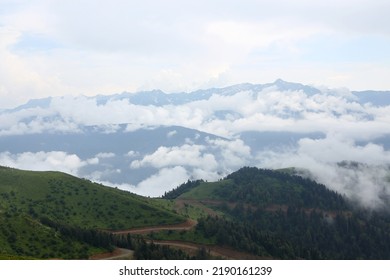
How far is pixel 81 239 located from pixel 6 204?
217 feet

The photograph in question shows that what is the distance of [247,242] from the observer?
195 metres

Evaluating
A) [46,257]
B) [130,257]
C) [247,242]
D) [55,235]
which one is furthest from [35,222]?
[247,242]

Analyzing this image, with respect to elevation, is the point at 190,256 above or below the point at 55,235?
below

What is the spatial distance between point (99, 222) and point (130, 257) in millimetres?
63277

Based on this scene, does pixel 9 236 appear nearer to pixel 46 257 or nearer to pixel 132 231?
pixel 46 257

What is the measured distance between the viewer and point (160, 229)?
197 metres

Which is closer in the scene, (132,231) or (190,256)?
(190,256)
